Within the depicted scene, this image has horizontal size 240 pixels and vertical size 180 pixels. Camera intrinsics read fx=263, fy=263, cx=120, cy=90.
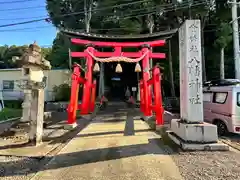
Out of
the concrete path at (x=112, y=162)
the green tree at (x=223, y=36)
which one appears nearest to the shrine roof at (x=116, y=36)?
the concrete path at (x=112, y=162)

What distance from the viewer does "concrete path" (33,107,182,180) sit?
489 cm

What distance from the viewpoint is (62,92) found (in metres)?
28.5

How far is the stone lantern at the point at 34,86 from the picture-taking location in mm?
8023

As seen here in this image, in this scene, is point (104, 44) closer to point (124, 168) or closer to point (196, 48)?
point (196, 48)

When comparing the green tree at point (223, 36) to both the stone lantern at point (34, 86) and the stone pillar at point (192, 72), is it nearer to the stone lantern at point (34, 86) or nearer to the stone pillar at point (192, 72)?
the stone pillar at point (192, 72)

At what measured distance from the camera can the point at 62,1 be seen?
31.8 metres

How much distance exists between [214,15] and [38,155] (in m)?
25.7

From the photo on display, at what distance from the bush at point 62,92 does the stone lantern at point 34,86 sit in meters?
16.3

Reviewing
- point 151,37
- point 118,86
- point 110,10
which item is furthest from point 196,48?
point 118,86

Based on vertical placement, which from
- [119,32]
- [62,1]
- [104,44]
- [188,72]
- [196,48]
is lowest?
[188,72]

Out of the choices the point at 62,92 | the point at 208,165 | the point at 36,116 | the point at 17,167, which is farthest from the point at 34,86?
the point at 62,92

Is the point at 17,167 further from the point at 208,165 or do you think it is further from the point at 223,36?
the point at 223,36

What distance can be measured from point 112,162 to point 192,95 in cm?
310

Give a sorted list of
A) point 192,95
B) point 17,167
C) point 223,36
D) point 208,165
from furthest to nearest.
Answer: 1. point 223,36
2. point 192,95
3. point 17,167
4. point 208,165
